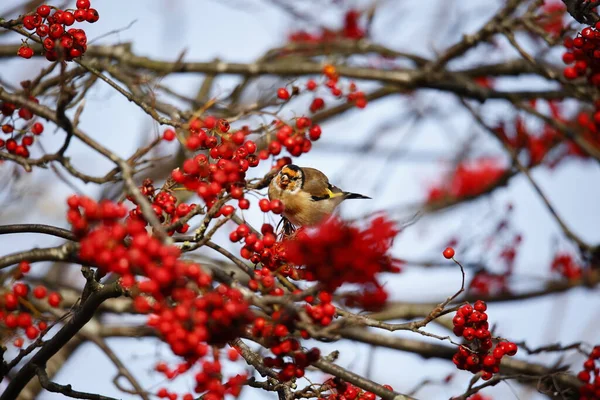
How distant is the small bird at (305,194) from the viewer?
3.71m

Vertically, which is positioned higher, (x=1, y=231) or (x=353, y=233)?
(x=1, y=231)

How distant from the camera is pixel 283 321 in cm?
186

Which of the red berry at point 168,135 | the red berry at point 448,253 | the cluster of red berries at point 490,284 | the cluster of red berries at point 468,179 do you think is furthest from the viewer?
the cluster of red berries at point 468,179

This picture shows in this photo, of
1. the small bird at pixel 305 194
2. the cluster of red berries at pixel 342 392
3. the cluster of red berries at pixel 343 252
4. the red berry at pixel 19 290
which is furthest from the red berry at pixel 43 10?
the cluster of red berries at pixel 342 392

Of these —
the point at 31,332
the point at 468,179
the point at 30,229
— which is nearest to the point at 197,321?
the point at 31,332

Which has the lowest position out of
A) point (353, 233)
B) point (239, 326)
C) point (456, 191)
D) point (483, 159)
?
point (239, 326)

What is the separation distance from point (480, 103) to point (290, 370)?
325 cm

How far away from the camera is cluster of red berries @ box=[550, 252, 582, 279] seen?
6.46m

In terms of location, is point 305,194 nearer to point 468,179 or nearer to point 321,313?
point 321,313

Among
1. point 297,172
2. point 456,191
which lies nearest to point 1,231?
point 297,172

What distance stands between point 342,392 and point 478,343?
22.2 inches

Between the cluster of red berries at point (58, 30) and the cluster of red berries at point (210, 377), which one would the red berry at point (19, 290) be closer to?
the cluster of red berries at point (210, 377)

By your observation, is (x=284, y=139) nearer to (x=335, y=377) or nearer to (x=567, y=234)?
(x=335, y=377)

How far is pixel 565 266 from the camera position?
650 centimetres
